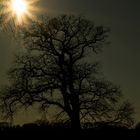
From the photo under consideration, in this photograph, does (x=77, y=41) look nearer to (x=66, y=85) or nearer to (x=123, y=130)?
(x=66, y=85)

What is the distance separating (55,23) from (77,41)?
98.9 inches

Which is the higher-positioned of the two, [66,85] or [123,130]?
[66,85]

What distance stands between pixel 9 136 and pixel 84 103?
437 inches

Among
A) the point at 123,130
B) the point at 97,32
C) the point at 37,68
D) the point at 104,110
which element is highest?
the point at 97,32

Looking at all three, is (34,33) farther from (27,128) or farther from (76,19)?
(27,128)

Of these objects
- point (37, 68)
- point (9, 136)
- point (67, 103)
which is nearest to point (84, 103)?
point (67, 103)

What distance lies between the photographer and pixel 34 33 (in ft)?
142

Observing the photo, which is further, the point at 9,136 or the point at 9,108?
the point at 9,108

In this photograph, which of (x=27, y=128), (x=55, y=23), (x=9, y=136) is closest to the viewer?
(x=9, y=136)

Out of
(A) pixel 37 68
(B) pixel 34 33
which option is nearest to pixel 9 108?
(A) pixel 37 68


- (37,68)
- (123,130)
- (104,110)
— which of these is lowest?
(123,130)

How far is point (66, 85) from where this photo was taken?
41656mm

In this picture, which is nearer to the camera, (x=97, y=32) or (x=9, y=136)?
(x=9, y=136)

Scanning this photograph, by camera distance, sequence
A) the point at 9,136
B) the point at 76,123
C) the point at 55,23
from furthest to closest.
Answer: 1. the point at 55,23
2. the point at 76,123
3. the point at 9,136
